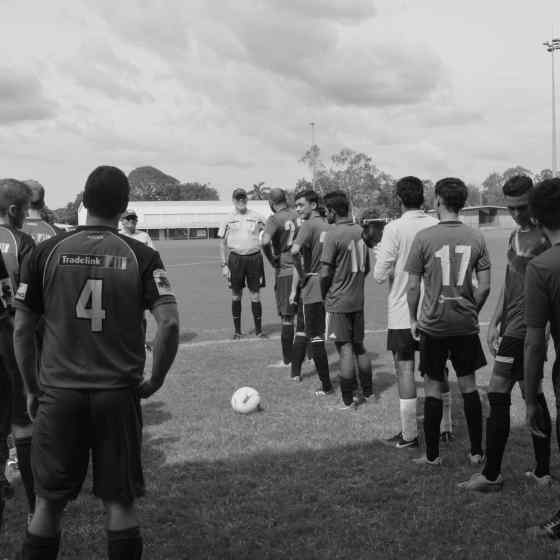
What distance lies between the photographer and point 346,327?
262 inches

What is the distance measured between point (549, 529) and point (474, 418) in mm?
1329

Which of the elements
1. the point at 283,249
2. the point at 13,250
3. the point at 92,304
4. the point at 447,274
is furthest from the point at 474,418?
the point at 283,249

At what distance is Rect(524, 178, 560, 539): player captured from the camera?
332cm

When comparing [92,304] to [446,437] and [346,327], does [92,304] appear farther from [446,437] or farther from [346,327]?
[346,327]

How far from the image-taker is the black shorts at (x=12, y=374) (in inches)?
161

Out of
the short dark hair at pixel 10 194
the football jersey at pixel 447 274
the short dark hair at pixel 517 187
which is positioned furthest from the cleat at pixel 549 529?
the short dark hair at pixel 10 194

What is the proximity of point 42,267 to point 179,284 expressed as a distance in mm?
17184

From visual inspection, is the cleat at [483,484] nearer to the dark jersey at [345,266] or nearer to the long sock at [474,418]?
the long sock at [474,418]

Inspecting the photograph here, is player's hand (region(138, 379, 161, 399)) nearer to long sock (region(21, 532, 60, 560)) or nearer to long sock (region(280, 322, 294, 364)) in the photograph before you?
long sock (region(21, 532, 60, 560))

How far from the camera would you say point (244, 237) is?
10.9m

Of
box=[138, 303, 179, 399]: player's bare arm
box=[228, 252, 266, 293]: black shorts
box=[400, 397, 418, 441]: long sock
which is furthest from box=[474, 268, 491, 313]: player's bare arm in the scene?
box=[228, 252, 266, 293]: black shorts

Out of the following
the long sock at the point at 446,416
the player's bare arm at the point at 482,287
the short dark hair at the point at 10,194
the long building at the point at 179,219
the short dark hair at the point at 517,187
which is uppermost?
the long building at the point at 179,219

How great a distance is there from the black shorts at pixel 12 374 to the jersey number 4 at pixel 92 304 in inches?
56.8

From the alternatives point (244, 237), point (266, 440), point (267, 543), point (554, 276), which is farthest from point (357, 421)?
point (244, 237)
